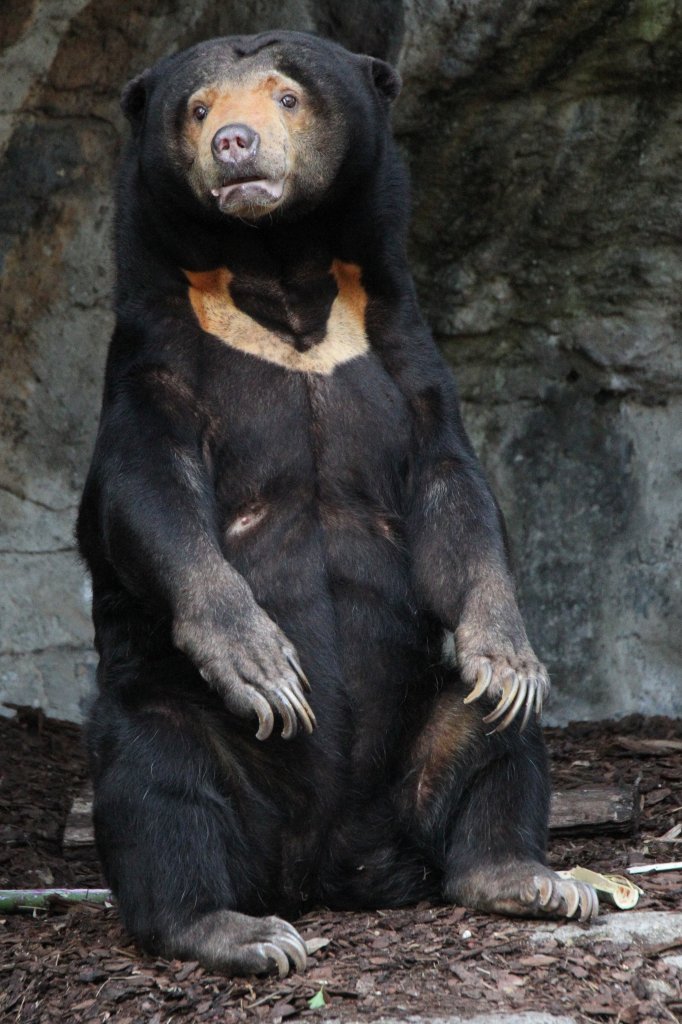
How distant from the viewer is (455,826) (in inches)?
197

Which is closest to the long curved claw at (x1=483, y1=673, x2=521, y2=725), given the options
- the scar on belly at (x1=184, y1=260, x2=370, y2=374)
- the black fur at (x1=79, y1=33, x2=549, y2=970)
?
the black fur at (x1=79, y1=33, x2=549, y2=970)

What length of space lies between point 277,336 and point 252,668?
1182 millimetres

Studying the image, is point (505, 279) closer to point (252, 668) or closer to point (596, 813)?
point (596, 813)

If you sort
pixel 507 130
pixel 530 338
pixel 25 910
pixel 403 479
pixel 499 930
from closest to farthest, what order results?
pixel 499 930 < pixel 403 479 < pixel 25 910 < pixel 507 130 < pixel 530 338

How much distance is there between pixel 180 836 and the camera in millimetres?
4676

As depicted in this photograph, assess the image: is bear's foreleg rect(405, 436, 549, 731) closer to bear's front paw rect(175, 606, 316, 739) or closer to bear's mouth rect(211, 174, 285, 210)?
bear's front paw rect(175, 606, 316, 739)

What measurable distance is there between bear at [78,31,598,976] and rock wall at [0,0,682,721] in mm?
1535

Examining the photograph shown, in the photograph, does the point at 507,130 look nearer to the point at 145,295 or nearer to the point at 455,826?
the point at 145,295

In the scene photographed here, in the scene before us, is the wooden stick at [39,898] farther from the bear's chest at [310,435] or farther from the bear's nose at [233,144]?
the bear's nose at [233,144]

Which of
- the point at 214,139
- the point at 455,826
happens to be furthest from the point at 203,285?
the point at 455,826

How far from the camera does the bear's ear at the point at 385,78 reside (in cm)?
554

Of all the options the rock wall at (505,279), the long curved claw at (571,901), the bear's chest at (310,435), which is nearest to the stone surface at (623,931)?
the long curved claw at (571,901)

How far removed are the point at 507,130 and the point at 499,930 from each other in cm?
362

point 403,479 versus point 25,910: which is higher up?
point 403,479
